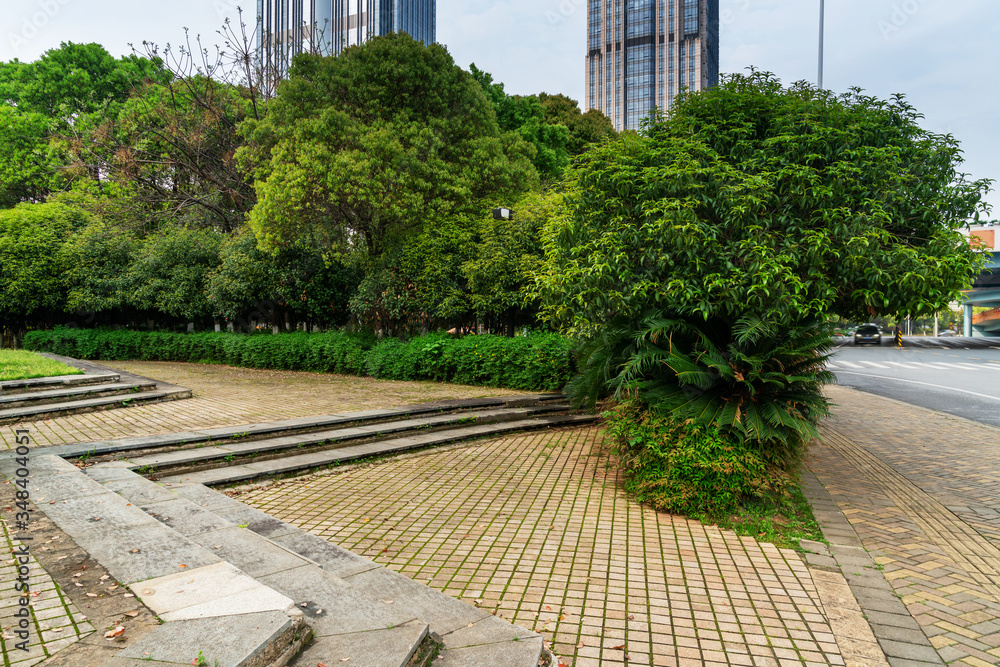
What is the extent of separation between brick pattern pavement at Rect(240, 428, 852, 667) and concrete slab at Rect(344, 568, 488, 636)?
9.7 inches

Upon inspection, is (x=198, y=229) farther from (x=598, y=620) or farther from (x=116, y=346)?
(x=598, y=620)

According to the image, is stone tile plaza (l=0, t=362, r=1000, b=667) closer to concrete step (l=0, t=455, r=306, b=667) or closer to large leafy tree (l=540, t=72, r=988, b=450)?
concrete step (l=0, t=455, r=306, b=667)

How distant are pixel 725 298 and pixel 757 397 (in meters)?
1.03

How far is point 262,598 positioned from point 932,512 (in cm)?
596

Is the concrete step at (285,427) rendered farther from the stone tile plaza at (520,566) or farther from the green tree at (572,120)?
the green tree at (572,120)

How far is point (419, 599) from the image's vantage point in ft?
11.1

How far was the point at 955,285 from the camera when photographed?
539 cm

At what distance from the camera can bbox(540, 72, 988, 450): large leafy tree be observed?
5.20 m

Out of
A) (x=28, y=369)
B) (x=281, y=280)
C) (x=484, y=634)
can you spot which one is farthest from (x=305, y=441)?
(x=281, y=280)

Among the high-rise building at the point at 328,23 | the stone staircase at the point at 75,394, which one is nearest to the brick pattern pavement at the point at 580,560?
Result: the stone staircase at the point at 75,394

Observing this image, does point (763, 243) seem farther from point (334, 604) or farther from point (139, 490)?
point (139, 490)

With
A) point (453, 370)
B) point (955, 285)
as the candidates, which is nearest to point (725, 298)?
point (955, 285)

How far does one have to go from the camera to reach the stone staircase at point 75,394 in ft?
30.0

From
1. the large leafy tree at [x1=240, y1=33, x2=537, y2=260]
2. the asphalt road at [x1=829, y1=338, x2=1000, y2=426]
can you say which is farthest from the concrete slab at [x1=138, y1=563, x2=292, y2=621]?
the large leafy tree at [x1=240, y1=33, x2=537, y2=260]
